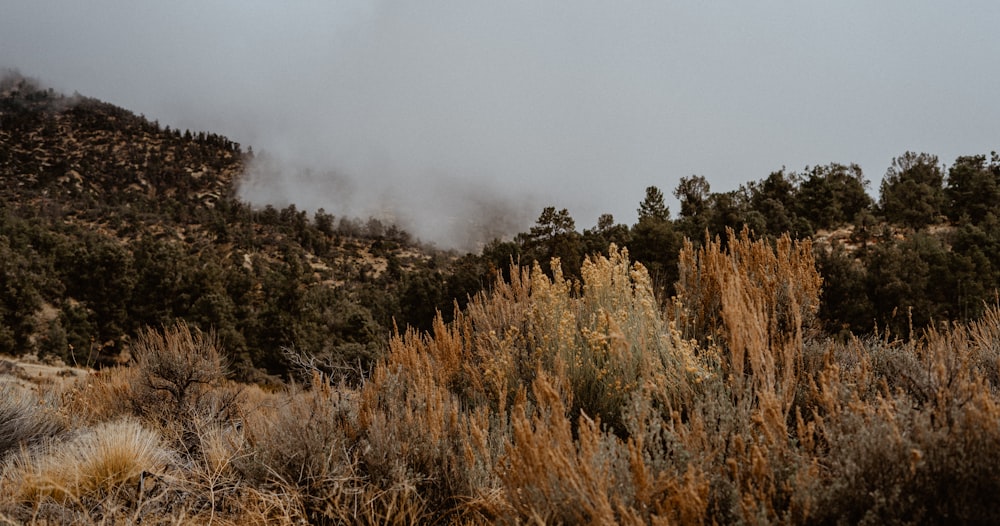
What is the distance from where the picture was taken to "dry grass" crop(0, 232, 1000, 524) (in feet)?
5.01

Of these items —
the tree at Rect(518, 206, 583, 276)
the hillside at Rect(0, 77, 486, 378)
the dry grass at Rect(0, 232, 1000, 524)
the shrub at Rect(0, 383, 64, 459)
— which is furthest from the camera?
the tree at Rect(518, 206, 583, 276)

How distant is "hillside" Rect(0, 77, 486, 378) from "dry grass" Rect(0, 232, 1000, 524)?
1457 millimetres

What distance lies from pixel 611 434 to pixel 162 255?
32.1 m

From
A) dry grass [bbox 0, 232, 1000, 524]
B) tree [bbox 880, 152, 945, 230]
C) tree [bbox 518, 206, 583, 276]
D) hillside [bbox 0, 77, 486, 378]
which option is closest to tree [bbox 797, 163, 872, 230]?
tree [bbox 880, 152, 945, 230]

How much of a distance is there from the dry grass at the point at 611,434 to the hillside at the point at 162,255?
57.4 inches

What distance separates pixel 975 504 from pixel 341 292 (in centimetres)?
4341

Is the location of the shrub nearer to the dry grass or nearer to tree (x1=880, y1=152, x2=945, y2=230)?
the dry grass

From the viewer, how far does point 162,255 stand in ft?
88.2

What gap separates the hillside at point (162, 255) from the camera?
22.7 meters

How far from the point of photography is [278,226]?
61312mm

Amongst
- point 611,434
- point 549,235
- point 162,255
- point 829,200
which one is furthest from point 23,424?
point 829,200

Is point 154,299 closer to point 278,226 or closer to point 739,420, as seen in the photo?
point 739,420

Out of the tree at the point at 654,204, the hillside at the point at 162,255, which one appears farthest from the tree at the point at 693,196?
the hillside at the point at 162,255

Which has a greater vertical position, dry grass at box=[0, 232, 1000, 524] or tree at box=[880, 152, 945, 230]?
tree at box=[880, 152, 945, 230]
